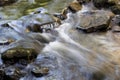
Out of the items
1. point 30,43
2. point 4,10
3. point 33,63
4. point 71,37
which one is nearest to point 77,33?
point 71,37

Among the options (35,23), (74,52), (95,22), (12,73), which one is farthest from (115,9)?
(12,73)

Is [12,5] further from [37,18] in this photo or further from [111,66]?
[111,66]

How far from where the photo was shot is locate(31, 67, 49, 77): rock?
16.8 ft

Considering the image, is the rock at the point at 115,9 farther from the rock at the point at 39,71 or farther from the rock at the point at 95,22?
the rock at the point at 39,71

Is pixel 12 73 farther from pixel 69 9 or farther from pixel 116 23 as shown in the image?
pixel 69 9

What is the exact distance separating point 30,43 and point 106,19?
2.19 m

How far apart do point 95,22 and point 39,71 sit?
2.55 m

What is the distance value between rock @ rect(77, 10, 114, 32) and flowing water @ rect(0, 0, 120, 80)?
148mm

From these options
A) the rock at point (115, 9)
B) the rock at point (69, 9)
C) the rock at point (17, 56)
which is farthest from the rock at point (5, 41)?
the rock at point (115, 9)

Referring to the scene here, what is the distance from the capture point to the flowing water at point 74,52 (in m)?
5.29

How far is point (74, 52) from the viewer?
621cm

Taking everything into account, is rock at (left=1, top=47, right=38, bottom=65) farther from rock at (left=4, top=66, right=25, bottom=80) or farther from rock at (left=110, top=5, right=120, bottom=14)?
rock at (left=110, top=5, right=120, bottom=14)

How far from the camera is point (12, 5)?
9.92 m

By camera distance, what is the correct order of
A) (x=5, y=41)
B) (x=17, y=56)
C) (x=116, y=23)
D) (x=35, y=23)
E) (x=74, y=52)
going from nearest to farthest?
(x=17, y=56)
(x=74, y=52)
(x=5, y=41)
(x=35, y=23)
(x=116, y=23)
